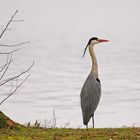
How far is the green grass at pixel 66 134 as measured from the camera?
13.5 metres

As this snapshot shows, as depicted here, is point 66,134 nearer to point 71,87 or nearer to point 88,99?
point 88,99

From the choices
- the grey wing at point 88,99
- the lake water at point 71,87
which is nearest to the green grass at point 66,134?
the grey wing at point 88,99

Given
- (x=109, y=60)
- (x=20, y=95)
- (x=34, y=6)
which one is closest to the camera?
(x=20, y=95)

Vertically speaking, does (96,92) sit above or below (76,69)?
above

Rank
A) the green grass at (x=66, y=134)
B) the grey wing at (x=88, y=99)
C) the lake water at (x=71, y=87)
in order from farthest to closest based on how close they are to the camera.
A: the lake water at (x=71, y=87), the grey wing at (x=88, y=99), the green grass at (x=66, y=134)

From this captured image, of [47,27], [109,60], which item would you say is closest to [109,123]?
[109,60]

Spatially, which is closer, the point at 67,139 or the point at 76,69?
the point at 67,139

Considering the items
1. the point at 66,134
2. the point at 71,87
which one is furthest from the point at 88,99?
the point at 71,87

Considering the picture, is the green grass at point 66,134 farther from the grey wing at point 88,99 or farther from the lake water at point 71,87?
the lake water at point 71,87

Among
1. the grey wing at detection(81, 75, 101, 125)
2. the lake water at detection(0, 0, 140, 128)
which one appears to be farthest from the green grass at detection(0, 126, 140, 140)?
the lake water at detection(0, 0, 140, 128)

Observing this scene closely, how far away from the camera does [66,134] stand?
14.1 meters

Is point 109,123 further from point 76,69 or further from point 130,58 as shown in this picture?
point 130,58

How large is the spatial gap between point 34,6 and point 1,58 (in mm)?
98714

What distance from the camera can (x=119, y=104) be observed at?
26.7 m
